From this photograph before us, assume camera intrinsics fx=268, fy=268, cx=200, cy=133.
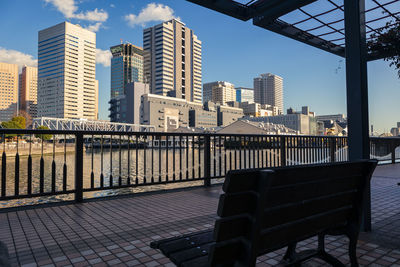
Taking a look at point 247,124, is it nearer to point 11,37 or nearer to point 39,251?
point 39,251

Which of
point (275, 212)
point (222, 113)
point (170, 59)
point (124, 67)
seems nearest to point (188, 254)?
point (275, 212)

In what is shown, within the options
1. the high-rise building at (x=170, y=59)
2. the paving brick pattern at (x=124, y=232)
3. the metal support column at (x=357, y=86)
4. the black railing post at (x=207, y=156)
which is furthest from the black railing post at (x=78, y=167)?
the high-rise building at (x=170, y=59)

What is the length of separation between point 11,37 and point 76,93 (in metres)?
42.0

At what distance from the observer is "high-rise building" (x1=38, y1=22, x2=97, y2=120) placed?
139125 millimetres

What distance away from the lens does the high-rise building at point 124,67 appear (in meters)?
169

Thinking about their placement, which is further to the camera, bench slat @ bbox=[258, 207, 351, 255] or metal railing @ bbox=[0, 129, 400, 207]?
metal railing @ bbox=[0, 129, 400, 207]

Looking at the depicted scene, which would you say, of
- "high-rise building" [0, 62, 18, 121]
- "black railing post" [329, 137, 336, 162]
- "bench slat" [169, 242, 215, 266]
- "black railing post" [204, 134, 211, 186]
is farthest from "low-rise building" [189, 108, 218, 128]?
"bench slat" [169, 242, 215, 266]

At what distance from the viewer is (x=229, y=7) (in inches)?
169

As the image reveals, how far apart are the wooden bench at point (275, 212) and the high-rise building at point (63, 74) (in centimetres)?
15098

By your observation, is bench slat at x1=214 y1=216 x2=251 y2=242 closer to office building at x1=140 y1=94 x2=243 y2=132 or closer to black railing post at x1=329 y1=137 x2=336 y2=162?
black railing post at x1=329 y1=137 x2=336 y2=162

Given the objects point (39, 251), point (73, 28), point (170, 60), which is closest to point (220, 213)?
point (39, 251)

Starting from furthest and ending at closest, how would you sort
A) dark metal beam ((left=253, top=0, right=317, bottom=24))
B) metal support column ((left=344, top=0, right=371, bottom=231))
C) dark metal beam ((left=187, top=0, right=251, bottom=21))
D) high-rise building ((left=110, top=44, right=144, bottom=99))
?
1. high-rise building ((left=110, top=44, right=144, bottom=99))
2. dark metal beam ((left=253, top=0, right=317, bottom=24))
3. dark metal beam ((left=187, top=0, right=251, bottom=21))
4. metal support column ((left=344, top=0, right=371, bottom=231))

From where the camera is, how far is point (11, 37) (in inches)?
5453

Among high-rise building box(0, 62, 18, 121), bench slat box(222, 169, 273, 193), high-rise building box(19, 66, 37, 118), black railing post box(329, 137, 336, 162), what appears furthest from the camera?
high-rise building box(19, 66, 37, 118)
